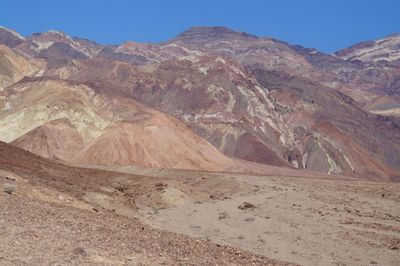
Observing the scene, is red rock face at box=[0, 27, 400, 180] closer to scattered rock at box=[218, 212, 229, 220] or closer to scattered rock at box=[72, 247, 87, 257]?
scattered rock at box=[218, 212, 229, 220]

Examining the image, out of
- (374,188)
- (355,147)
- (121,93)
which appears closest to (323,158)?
(355,147)

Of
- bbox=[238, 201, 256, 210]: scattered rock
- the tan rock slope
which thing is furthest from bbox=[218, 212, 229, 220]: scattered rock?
the tan rock slope

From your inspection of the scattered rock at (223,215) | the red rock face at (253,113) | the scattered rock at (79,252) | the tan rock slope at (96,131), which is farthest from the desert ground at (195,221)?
the red rock face at (253,113)

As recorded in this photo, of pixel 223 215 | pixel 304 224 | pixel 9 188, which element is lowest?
pixel 223 215

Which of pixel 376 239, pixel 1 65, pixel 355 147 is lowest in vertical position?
pixel 376 239

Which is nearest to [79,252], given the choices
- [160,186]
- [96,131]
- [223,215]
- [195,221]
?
[195,221]

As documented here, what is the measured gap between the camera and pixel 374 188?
56.6 m

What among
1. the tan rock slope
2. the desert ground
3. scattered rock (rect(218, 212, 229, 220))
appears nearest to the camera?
the desert ground

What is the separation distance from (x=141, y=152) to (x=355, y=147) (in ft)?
196

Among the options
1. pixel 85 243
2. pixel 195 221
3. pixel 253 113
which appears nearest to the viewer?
pixel 85 243

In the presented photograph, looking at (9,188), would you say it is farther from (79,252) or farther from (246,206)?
(246,206)

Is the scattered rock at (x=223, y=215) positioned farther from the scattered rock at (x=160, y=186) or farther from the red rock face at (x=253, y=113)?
the red rock face at (x=253, y=113)

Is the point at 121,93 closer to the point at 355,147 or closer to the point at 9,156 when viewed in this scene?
the point at 355,147

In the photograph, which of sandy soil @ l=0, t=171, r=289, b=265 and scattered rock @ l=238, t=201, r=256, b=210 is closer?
sandy soil @ l=0, t=171, r=289, b=265
